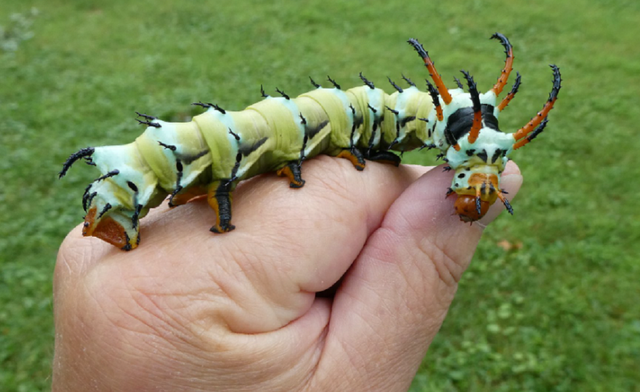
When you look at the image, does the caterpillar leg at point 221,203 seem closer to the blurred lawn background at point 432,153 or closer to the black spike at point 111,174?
the black spike at point 111,174

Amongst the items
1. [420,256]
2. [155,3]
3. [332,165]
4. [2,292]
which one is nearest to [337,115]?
[332,165]

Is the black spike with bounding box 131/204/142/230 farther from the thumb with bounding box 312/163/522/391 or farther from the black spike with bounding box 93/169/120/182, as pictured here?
the thumb with bounding box 312/163/522/391

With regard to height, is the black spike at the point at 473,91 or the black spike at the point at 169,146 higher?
the black spike at the point at 473,91

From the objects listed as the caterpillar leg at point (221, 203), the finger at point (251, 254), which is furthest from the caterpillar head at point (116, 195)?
the caterpillar leg at point (221, 203)

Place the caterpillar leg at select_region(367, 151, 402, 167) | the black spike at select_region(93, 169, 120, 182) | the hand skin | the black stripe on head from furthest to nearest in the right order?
the caterpillar leg at select_region(367, 151, 402, 167) → the black stripe on head → the black spike at select_region(93, 169, 120, 182) → the hand skin

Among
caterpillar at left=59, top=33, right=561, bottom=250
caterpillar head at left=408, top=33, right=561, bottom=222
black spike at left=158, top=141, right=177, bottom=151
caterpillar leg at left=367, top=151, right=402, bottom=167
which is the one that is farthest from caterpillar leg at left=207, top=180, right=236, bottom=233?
caterpillar head at left=408, top=33, right=561, bottom=222

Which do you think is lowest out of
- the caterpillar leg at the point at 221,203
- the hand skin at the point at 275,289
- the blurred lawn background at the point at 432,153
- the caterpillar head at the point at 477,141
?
A: the blurred lawn background at the point at 432,153

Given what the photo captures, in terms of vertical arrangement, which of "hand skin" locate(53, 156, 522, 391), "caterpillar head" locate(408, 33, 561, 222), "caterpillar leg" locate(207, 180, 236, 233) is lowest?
"hand skin" locate(53, 156, 522, 391)
